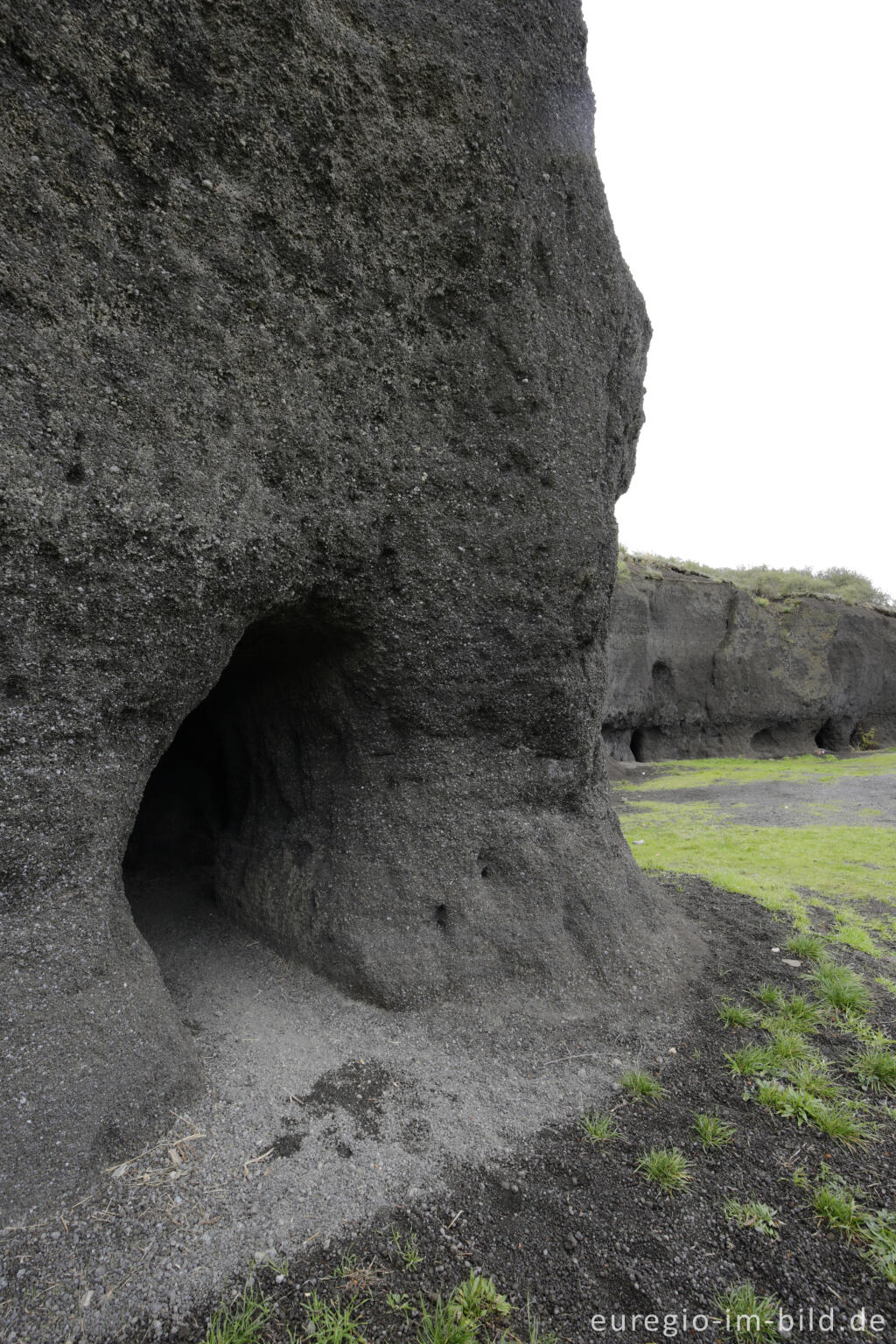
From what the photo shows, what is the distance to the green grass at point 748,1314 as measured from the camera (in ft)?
8.15

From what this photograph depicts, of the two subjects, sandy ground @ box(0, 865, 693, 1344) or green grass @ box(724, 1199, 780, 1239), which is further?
green grass @ box(724, 1199, 780, 1239)

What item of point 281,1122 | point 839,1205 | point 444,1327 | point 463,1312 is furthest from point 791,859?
point 444,1327

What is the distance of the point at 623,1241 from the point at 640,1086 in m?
1.00

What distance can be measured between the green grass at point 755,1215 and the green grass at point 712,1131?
1.10 feet

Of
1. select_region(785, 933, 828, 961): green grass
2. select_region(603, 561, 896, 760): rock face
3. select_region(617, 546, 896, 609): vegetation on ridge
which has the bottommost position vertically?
select_region(785, 933, 828, 961): green grass

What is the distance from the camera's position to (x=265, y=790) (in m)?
5.31

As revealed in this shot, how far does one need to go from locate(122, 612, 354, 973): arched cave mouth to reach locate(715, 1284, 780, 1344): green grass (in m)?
2.94

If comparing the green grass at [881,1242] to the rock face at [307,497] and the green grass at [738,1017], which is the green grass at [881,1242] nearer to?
the green grass at [738,1017]

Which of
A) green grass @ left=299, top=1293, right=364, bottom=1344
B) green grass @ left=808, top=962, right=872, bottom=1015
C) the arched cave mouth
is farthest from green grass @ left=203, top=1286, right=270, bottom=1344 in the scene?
green grass @ left=808, top=962, right=872, bottom=1015

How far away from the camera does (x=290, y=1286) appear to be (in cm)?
260

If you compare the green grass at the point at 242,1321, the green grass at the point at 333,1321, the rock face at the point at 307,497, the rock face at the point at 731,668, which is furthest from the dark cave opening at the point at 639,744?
the green grass at the point at 242,1321

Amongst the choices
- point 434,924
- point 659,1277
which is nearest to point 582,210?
point 434,924

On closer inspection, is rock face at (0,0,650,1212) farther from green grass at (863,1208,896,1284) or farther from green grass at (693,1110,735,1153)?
green grass at (863,1208,896,1284)

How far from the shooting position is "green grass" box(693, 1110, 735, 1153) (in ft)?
11.2
